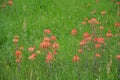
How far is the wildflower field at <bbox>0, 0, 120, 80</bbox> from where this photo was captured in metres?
4.37

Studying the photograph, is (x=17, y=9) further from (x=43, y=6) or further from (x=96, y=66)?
(x=96, y=66)

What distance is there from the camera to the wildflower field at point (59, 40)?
4.37 metres

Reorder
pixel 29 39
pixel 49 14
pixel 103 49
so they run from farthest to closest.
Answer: pixel 49 14 < pixel 29 39 < pixel 103 49

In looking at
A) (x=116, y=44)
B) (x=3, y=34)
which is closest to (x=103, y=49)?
(x=116, y=44)

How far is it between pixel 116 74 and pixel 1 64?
1.65 meters

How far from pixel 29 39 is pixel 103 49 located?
1.37 metres

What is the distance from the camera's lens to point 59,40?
18.4 feet

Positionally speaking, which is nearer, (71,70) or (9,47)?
(71,70)

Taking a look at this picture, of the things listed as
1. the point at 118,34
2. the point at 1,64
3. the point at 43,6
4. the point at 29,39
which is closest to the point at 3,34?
the point at 29,39

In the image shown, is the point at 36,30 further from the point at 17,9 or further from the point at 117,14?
the point at 117,14

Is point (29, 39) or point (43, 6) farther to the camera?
point (43, 6)

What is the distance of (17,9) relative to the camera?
22.0ft

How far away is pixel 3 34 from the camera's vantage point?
5.61 meters

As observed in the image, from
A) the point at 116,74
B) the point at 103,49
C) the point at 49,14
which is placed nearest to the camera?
the point at 116,74
